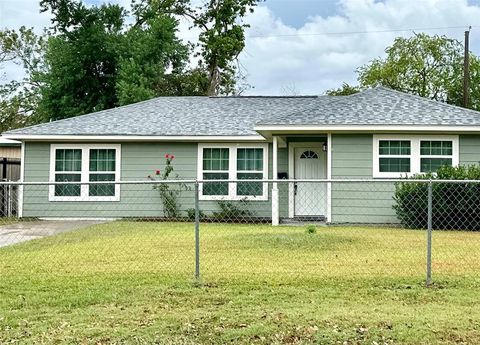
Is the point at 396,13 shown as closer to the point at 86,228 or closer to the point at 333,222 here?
the point at 333,222

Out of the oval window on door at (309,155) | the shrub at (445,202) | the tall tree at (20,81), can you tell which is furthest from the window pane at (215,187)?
the tall tree at (20,81)

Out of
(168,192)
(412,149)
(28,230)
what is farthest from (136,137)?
(412,149)

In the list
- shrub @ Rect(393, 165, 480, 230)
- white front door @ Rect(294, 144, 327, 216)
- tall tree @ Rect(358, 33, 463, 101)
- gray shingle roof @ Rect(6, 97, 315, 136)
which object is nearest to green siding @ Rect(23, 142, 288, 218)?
gray shingle roof @ Rect(6, 97, 315, 136)

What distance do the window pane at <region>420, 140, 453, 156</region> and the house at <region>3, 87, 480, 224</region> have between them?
3cm

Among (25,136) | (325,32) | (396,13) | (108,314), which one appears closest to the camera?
(108,314)

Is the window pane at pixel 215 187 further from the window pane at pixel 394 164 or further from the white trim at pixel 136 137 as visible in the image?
the window pane at pixel 394 164

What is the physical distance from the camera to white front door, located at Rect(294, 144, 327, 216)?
1736 cm

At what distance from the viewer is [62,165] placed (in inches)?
734

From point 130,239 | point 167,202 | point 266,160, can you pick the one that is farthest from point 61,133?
point 130,239

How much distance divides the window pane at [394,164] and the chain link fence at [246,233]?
0.52 meters

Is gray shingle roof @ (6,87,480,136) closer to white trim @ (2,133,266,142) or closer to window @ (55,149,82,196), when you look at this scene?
white trim @ (2,133,266,142)

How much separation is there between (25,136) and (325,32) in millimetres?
27790

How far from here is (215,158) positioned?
1847cm

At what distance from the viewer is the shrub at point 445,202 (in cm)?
1416
